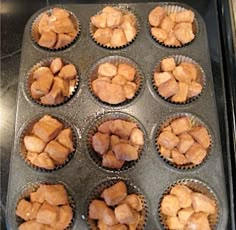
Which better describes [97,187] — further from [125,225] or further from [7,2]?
[7,2]

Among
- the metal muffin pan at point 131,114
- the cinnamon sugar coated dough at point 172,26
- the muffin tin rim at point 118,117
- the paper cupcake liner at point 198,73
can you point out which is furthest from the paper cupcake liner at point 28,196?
the cinnamon sugar coated dough at point 172,26

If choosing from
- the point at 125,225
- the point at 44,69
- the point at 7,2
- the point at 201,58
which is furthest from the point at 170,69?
the point at 7,2

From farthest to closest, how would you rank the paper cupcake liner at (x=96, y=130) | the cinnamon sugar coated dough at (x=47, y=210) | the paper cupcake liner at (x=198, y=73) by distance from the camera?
the paper cupcake liner at (x=198, y=73) < the paper cupcake liner at (x=96, y=130) < the cinnamon sugar coated dough at (x=47, y=210)

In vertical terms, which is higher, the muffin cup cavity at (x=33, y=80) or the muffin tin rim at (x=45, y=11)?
the muffin tin rim at (x=45, y=11)

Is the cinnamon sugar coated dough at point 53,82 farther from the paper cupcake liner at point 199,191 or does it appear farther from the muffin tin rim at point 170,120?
the paper cupcake liner at point 199,191

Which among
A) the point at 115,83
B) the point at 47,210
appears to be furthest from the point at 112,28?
the point at 47,210

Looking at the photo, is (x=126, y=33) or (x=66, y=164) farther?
(x=126, y=33)

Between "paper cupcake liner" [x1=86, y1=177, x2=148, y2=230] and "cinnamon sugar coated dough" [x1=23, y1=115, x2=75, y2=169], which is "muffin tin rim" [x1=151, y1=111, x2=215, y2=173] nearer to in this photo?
"paper cupcake liner" [x1=86, y1=177, x2=148, y2=230]

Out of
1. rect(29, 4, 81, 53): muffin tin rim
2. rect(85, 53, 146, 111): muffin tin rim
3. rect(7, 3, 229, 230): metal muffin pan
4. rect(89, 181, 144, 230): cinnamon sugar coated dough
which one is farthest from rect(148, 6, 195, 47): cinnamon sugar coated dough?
rect(89, 181, 144, 230): cinnamon sugar coated dough

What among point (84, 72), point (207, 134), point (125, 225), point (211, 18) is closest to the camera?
point (125, 225)
